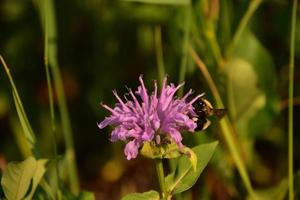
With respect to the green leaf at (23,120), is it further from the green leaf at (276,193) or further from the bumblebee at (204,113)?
the green leaf at (276,193)

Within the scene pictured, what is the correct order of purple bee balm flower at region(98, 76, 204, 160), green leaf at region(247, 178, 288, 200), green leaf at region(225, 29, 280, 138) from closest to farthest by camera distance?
purple bee balm flower at region(98, 76, 204, 160) → green leaf at region(247, 178, 288, 200) → green leaf at region(225, 29, 280, 138)

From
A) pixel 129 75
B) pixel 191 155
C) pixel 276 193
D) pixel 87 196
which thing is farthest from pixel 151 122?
pixel 129 75

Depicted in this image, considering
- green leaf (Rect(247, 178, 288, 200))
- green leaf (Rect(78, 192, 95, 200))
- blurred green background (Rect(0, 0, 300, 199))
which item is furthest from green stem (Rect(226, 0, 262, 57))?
green leaf (Rect(78, 192, 95, 200))

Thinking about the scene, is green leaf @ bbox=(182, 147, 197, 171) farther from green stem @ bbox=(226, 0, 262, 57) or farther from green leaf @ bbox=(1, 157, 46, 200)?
green stem @ bbox=(226, 0, 262, 57)

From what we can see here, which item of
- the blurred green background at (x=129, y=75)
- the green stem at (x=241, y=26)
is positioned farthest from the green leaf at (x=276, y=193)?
the green stem at (x=241, y=26)

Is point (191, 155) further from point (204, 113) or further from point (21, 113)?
point (21, 113)

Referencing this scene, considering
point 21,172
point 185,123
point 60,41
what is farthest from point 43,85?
point 185,123

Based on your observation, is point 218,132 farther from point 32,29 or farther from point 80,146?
point 32,29
